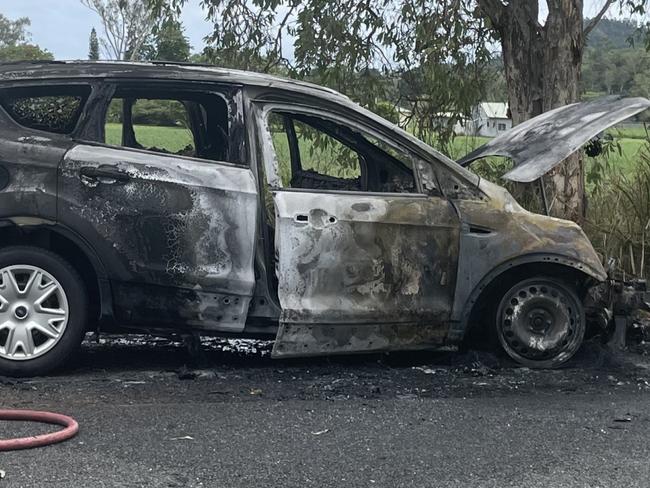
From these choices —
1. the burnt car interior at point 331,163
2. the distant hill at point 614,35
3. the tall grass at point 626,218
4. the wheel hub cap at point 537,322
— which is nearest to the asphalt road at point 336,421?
the wheel hub cap at point 537,322

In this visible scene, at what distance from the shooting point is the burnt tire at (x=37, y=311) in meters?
5.34

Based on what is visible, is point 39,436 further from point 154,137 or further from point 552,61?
point 552,61

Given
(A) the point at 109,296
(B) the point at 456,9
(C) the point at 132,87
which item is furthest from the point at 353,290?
(B) the point at 456,9

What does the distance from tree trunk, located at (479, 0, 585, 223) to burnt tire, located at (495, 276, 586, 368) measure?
3.43m

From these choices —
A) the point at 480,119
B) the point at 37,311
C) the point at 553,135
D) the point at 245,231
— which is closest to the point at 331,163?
the point at 245,231

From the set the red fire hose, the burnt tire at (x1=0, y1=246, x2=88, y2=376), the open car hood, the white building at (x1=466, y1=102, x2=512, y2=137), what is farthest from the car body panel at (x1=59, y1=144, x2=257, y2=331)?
the white building at (x1=466, y1=102, x2=512, y2=137)

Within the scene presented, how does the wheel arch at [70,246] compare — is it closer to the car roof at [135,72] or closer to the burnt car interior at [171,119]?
the burnt car interior at [171,119]

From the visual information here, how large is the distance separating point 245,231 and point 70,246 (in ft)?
3.66

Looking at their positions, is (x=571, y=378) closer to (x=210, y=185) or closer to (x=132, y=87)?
(x=210, y=185)

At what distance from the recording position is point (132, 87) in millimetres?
5695

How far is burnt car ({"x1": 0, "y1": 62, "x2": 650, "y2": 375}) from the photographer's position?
17.7ft

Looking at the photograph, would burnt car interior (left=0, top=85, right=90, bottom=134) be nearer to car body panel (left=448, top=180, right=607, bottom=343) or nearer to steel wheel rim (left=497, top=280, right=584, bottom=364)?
car body panel (left=448, top=180, right=607, bottom=343)

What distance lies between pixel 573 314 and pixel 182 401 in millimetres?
2703

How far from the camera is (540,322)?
5961mm
